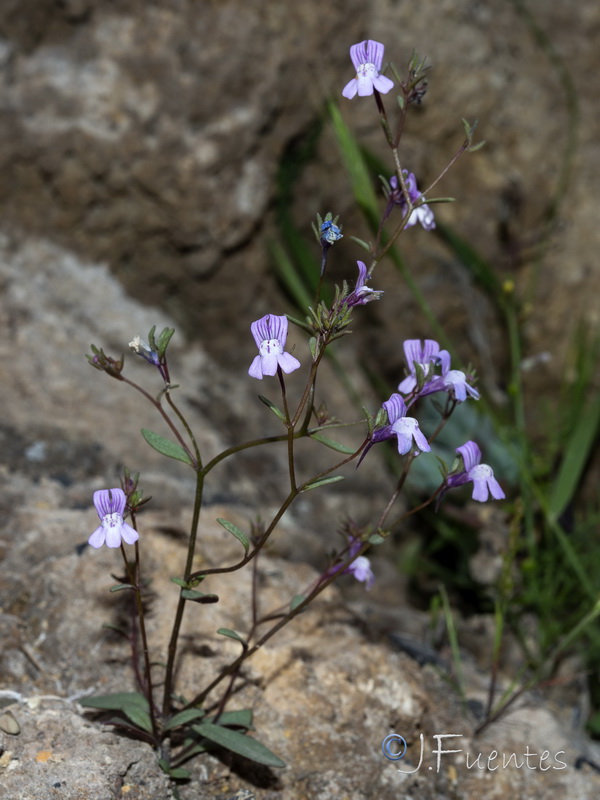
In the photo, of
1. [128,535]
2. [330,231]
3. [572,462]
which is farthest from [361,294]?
[572,462]

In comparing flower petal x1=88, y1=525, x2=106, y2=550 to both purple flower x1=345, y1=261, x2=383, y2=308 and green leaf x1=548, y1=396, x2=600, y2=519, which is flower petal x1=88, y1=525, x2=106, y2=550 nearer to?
purple flower x1=345, y1=261, x2=383, y2=308

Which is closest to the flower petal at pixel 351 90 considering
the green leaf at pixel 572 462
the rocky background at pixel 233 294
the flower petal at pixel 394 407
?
the flower petal at pixel 394 407


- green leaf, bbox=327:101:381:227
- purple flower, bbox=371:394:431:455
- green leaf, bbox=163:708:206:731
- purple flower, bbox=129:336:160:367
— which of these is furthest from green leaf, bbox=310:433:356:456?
green leaf, bbox=327:101:381:227

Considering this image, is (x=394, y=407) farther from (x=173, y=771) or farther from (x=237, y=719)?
(x=173, y=771)

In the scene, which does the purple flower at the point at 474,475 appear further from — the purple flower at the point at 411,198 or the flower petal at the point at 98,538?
the flower petal at the point at 98,538

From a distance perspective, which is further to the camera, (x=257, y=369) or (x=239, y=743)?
(x=239, y=743)
